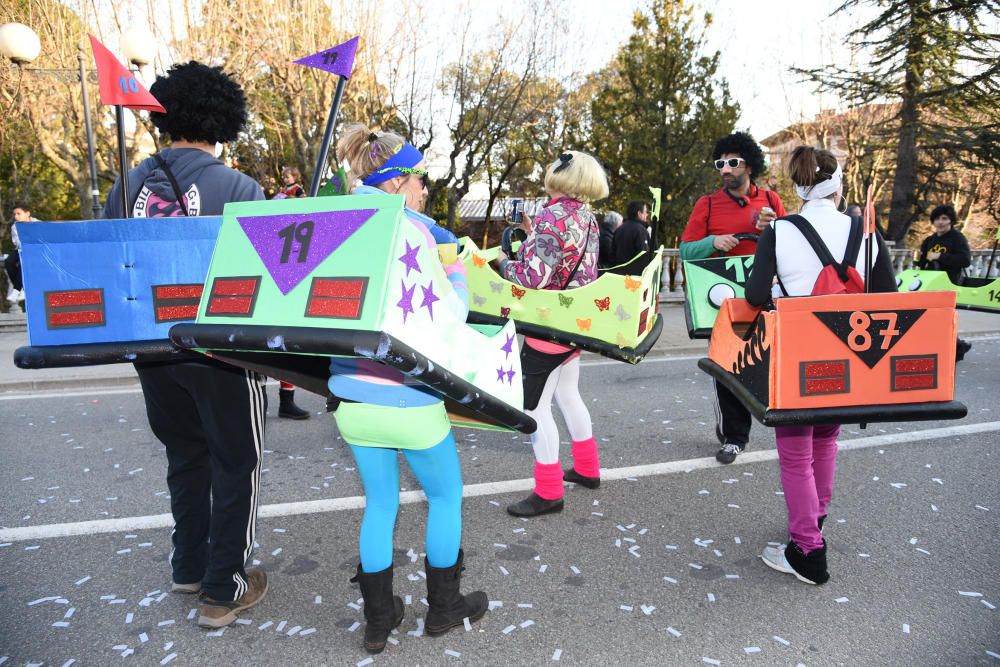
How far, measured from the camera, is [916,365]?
2.74 metres

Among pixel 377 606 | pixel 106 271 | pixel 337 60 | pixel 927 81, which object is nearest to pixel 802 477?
pixel 377 606

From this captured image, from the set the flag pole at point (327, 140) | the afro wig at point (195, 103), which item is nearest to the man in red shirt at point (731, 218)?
the flag pole at point (327, 140)

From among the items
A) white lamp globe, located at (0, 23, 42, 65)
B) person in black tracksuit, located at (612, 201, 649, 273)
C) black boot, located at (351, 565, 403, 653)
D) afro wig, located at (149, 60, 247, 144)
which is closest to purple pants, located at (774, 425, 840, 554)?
black boot, located at (351, 565, 403, 653)

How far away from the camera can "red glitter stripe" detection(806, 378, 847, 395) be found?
266 centimetres

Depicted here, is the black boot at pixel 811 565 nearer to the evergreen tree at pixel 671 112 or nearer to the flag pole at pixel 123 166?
the flag pole at pixel 123 166

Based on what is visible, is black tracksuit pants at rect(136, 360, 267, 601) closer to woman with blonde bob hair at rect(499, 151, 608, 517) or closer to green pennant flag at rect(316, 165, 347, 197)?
green pennant flag at rect(316, 165, 347, 197)

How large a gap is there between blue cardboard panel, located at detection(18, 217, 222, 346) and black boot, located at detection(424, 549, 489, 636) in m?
1.36

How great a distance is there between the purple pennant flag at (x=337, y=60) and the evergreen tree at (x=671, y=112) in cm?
2093

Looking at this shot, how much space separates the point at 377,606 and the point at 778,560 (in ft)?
6.32

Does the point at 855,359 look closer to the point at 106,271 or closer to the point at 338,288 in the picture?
the point at 338,288

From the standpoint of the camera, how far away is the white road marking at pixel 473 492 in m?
3.56

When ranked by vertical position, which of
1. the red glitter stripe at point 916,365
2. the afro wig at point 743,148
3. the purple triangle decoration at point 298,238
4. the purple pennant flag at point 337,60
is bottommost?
the red glitter stripe at point 916,365

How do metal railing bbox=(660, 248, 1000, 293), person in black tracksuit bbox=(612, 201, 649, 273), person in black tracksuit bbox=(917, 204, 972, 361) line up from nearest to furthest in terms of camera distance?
person in black tracksuit bbox=(917, 204, 972, 361) < person in black tracksuit bbox=(612, 201, 649, 273) < metal railing bbox=(660, 248, 1000, 293)

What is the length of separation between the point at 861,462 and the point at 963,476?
0.59m
